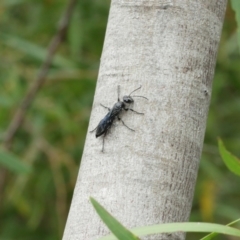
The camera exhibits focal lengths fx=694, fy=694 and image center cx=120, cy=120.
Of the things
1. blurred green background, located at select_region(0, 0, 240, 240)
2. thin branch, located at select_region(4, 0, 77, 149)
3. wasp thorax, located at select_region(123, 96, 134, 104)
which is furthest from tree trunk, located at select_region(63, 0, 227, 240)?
blurred green background, located at select_region(0, 0, 240, 240)

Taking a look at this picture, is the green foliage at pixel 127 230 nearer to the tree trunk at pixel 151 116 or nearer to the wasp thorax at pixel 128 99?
the tree trunk at pixel 151 116

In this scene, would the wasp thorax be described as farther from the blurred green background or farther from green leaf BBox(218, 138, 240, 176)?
the blurred green background

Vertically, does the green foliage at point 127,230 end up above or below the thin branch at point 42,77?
below

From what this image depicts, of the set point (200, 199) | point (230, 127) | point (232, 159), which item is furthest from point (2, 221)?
point (232, 159)

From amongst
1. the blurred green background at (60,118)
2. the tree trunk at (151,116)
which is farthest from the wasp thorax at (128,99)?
the blurred green background at (60,118)

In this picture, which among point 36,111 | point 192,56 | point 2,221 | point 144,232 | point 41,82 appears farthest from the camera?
point 2,221

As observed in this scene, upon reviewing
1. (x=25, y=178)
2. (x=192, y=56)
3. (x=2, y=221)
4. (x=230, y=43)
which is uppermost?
(x=230, y=43)

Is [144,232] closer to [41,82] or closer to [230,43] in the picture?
[41,82]
